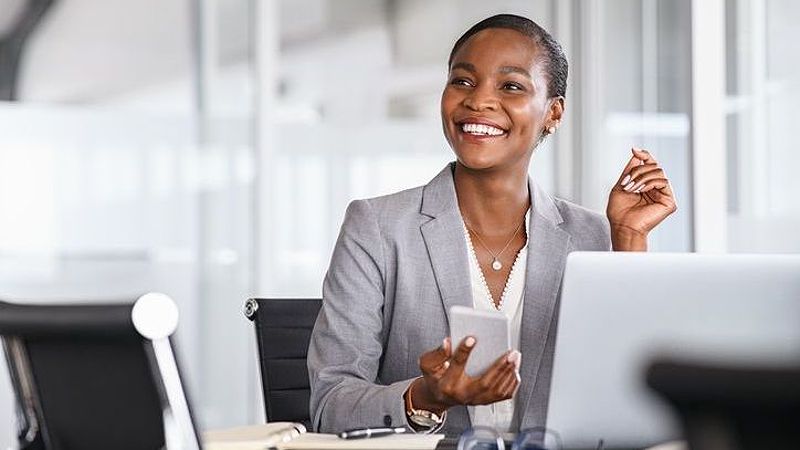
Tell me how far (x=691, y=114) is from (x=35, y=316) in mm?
2800

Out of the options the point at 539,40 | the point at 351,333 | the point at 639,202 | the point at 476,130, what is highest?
the point at 539,40

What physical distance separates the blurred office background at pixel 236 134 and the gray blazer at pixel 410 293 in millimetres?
2443

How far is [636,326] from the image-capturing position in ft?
5.40

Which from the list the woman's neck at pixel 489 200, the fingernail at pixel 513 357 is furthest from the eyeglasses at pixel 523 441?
the woman's neck at pixel 489 200

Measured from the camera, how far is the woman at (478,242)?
2391mm

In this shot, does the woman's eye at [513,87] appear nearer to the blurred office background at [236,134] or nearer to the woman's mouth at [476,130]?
the woman's mouth at [476,130]

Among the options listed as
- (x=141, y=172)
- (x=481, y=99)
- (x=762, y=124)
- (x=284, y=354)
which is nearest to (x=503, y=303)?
(x=481, y=99)

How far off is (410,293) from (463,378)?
23.8 inches

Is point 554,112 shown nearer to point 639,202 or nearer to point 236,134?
point 639,202

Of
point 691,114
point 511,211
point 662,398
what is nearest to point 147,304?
point 662,398

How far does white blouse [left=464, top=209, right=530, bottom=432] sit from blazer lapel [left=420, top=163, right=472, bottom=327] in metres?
0.03

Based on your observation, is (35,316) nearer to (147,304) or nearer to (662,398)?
(147,304)

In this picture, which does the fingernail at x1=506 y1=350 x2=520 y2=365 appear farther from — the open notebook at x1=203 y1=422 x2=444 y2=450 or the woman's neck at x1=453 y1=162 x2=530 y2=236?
the woman's neck at x1=453 y1=162 x2=530 y2=236

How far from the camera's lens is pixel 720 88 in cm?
379
